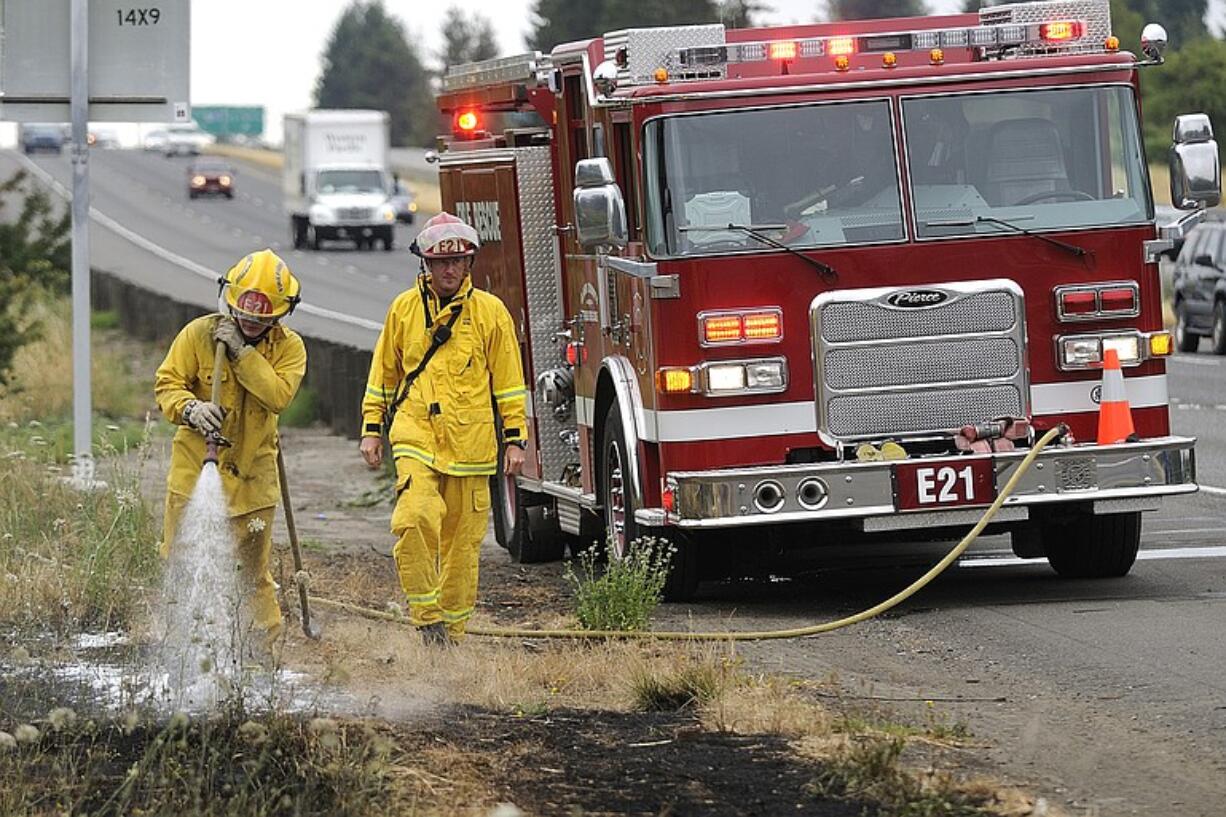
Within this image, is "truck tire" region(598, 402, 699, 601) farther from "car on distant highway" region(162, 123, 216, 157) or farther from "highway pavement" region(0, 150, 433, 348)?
"car on distant highway" region(162, 123, 216, 157)

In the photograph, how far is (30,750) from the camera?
701cm

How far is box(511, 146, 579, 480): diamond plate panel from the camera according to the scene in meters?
13.6

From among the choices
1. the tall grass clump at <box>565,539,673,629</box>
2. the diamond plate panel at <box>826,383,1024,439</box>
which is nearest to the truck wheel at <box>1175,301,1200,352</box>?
the diamond plate panel at <box>826,383,1024,439</box>

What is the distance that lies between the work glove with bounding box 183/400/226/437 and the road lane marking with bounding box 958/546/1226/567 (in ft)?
16.8

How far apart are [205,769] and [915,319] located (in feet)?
17.8

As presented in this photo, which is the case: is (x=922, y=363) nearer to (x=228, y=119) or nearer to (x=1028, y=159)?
(x=1028, y=159)

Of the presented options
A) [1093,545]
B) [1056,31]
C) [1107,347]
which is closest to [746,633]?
[1107,347]

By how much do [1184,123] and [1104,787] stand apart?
4965 millimetres

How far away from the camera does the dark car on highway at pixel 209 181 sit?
309 ft

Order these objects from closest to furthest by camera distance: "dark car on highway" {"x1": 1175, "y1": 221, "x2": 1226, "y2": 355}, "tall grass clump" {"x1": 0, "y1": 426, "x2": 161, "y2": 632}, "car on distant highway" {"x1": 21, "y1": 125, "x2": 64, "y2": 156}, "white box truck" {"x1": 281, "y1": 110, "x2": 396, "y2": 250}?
"tall grass clump" {"x1": 0, "y1": 426, "x2": 161, "y2": 632}
"dark car on highway" {"x1": 1175, "y1": 221, "x2": 1226, "y2": 355}
"white box truck" {"x1": 281, "y1": 110, "x2": 396, "y2": 250}
"car on distant highway" {"x1": 21, "y1": 125, "x2": 64, "y2": 156}

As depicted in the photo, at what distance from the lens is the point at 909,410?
11.4m

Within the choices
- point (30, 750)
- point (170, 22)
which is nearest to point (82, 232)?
point (170, 22)

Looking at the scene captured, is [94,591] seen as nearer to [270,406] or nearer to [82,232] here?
[270,406]

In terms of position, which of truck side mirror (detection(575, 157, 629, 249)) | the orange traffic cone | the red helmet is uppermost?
truck side mirror (detection(575, 157, 629, 249))
